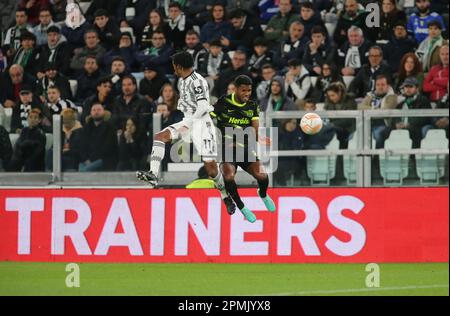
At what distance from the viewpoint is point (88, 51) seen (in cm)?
1567

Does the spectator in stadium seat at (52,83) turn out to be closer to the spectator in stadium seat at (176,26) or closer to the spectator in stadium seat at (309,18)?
the spectator in stadium seat at (176,26)

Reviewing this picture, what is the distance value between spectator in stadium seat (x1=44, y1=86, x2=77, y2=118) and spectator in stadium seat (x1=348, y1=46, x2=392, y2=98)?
398 cm

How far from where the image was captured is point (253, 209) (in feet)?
49.7

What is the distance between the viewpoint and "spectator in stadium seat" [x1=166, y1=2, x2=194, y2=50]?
15391 mm

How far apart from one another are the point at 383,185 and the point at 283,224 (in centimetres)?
150

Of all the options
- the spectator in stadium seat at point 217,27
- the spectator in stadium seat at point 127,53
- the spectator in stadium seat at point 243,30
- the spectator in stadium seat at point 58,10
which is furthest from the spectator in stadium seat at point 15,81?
the spectator in stadium seat at point 243,30

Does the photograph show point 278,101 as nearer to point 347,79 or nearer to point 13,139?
point 347,79

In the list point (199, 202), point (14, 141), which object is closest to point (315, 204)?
point (199, 202)

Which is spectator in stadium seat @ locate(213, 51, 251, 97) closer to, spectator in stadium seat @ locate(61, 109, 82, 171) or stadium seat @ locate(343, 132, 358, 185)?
stadium seat @ locate(343, 132, 358, 185)

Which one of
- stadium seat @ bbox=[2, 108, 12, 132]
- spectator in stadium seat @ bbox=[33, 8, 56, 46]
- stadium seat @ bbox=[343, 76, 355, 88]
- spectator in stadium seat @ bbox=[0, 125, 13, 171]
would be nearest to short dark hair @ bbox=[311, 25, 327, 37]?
stadium seat @ bbox=[343, 76, 355, 88]

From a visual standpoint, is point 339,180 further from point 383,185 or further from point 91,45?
point 91,45

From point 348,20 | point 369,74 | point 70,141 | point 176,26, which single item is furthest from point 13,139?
point 348,20

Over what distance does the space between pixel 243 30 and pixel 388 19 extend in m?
2.17

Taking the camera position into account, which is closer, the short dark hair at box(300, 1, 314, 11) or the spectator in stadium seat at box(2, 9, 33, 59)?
the spectator in stadium seat at box(2, 9, 33, 59)
